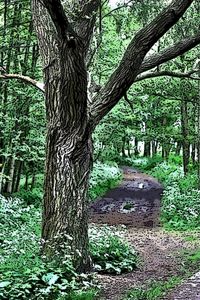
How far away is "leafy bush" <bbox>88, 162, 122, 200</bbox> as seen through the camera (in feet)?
66.1

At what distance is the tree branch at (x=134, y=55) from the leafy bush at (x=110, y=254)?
7.70 feet

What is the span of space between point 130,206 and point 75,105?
11267 mm

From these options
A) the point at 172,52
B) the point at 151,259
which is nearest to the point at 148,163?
the point at 151,259

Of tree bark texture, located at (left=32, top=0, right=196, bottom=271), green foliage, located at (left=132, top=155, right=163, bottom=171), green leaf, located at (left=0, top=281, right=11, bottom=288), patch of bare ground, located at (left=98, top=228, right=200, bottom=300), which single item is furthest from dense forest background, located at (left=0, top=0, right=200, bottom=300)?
green foliage, located at (left=132, top=155, right=163, bottom=171)

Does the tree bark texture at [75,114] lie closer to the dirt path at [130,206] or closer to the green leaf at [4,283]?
the green leaf at [4,283]

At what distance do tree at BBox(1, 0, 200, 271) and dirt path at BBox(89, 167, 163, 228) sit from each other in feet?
22.9

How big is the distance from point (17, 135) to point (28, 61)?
3.90 meters

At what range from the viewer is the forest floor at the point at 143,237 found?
23.2 ft

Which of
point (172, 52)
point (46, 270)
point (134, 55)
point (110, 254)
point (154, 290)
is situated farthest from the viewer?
point (110, 254)

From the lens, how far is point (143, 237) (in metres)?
11.4

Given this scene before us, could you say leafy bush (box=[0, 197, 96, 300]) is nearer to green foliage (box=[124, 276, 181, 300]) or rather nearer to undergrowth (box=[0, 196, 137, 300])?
undergrowth (box=[0, 196, 137, 300])

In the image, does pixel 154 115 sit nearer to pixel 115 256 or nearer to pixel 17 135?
pixel 17 135

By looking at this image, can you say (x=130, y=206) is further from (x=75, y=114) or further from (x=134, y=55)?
(x=134, y=55)

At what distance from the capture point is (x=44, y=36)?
7270mm
